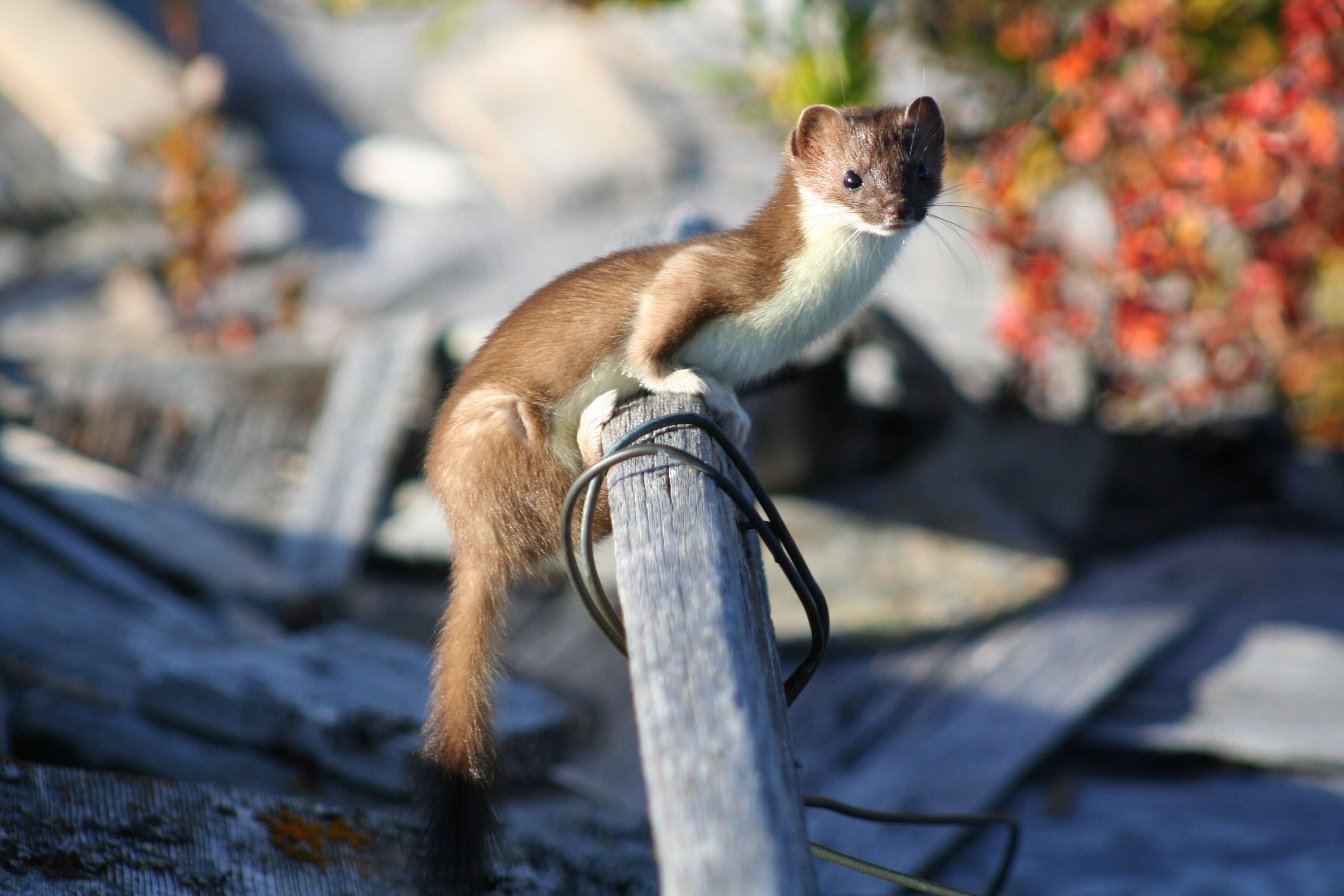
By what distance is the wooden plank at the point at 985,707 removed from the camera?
243 cm

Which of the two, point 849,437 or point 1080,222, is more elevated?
point 1080,222

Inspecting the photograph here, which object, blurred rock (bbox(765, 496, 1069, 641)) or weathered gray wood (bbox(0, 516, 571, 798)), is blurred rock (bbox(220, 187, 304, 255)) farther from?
blurred rock (bbox(765, 496, 1069, 641))

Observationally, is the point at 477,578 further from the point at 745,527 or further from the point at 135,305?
the point at 135,305

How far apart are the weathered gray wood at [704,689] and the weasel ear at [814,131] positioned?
0.65m

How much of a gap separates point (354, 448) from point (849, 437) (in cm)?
183

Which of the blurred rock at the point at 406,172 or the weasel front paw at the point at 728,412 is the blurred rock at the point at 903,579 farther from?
the blurred rock at the point at 406,172

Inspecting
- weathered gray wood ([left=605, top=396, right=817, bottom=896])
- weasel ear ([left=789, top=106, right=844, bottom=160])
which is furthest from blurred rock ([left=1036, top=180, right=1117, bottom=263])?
weathered gray wood ([left=605, top=396, right=817, bottom=896])

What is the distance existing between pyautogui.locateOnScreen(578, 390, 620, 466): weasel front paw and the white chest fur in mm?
160

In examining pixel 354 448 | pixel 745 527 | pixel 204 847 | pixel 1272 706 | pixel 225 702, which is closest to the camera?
pixel 745 527

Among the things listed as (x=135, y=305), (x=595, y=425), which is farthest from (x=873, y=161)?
(x=135, y=305)

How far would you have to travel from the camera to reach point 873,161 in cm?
170

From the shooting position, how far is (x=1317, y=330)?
4148 millimetres

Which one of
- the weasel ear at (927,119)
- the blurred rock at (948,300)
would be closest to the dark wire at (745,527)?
the weasel ear at (927,119)

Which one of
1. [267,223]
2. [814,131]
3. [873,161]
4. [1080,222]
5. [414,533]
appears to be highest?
[267,223]
